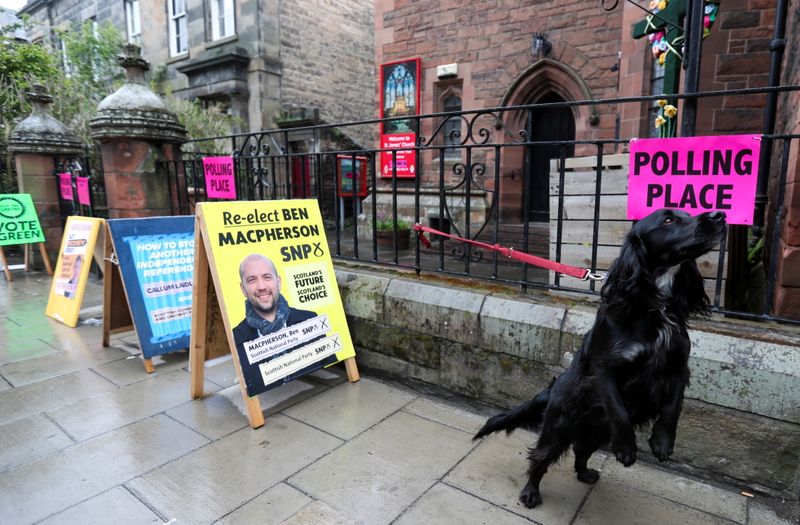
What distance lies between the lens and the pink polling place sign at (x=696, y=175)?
2.36 metres

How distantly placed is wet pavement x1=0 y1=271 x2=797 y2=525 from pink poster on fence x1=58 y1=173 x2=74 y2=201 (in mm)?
5249

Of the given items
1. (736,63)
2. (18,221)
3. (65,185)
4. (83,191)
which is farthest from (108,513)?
(65,185)

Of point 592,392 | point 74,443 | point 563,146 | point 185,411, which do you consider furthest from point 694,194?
point 74,443

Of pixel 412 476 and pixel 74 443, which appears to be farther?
pixel 74 443

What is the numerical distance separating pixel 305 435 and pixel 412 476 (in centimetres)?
78

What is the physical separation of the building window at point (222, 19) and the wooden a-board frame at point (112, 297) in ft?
41.9

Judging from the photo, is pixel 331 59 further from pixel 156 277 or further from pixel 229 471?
pixel 229 471

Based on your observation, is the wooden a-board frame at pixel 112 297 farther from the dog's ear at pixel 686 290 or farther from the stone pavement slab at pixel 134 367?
the dog's ear at pixel 686 290

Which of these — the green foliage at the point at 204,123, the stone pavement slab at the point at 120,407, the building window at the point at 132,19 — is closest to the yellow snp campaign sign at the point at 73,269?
the stone pavement slab at the point at 120,407

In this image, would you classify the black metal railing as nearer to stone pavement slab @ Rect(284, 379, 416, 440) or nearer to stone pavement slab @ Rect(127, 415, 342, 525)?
stone pavement slab @ Rect(284, 379, 416, 440)

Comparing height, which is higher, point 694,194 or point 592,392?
point 694,194

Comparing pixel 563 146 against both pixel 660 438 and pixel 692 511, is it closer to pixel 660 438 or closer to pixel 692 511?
pixel 660 438

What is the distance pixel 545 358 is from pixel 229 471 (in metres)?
1.92

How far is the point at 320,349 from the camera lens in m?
3.45
